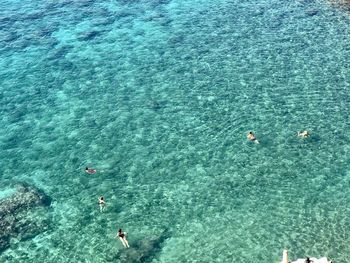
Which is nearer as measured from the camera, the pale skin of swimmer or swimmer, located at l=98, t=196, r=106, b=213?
the pale skin of swimmer

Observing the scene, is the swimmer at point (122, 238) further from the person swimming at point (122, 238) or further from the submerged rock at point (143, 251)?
the submerged rock at point (143, 251)

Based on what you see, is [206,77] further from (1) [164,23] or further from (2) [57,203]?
(2) [57,203]

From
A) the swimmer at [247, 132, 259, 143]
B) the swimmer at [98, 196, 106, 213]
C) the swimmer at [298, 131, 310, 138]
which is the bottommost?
the swimmer at [298, 131, 310, 138]

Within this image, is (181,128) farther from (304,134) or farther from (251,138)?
(304,134)

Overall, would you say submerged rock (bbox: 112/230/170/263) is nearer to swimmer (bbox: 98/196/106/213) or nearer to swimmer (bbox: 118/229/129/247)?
swimmer (bbox: 118/229/129/247)

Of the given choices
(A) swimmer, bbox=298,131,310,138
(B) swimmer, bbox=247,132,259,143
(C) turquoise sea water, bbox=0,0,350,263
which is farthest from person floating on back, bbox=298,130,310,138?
(B) swimmer, bbox=247,132,259,143

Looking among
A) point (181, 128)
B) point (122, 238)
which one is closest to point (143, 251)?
point (122, 238)
